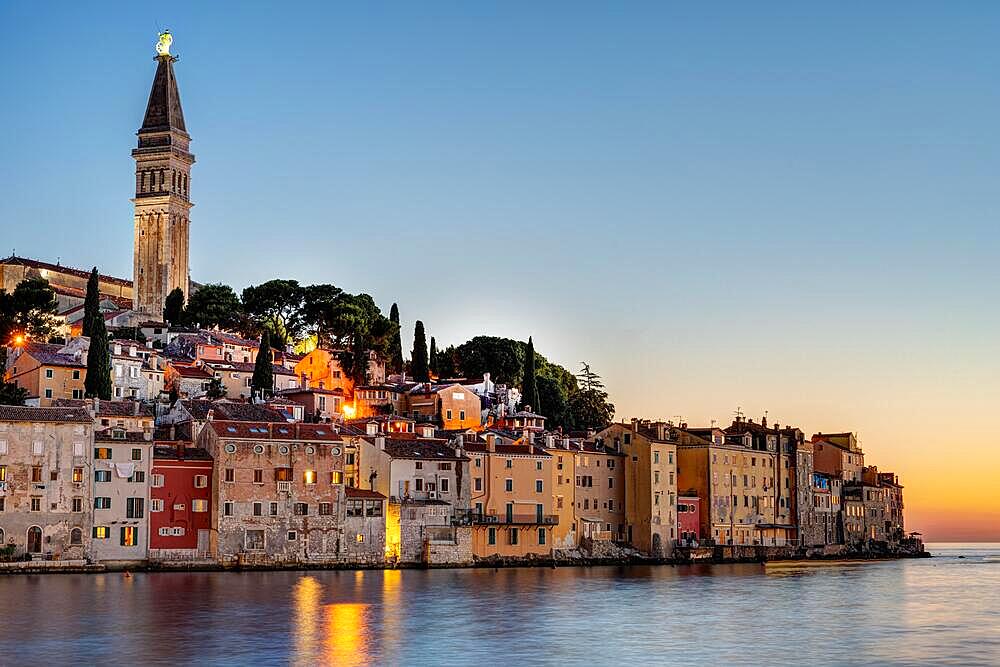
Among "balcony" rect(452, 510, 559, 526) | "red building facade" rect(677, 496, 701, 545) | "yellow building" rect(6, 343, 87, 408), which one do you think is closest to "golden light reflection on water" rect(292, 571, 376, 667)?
"balcony" rect(452, 510, 559, 526)

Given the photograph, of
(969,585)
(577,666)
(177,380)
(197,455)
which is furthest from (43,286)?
(577,666)

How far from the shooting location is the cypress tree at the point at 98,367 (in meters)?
72.3

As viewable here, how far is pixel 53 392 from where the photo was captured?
75375 millimetres

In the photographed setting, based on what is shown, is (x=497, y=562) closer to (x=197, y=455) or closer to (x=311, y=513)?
(x=311, y=513)

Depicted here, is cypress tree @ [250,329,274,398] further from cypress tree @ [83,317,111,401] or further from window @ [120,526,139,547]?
window @ [120,526,139,547]

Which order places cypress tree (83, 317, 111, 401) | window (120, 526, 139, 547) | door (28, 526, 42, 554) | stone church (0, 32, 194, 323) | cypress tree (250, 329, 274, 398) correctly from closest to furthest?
door (28, 526, 42, 554) → window (120, 526, 139, 547) → cypress tree (83, 317, 111, 401) → cypress tree (250, 329, 274, 398) → stone church (0, 32, 194, 323)

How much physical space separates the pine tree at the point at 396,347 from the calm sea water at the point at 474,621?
4053 centimetres

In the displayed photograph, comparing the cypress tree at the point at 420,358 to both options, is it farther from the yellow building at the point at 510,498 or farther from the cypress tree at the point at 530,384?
the yellow building at the point at 510,498

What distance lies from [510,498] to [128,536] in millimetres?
21097

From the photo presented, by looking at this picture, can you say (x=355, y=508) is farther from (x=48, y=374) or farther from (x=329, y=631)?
(x=329, y=631)

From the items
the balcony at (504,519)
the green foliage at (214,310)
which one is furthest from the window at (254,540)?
the green foliage at (214,310)

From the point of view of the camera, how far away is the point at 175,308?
10631cm

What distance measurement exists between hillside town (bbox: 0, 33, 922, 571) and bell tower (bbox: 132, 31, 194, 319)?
0.66ft

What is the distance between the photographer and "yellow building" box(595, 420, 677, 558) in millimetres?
78812
